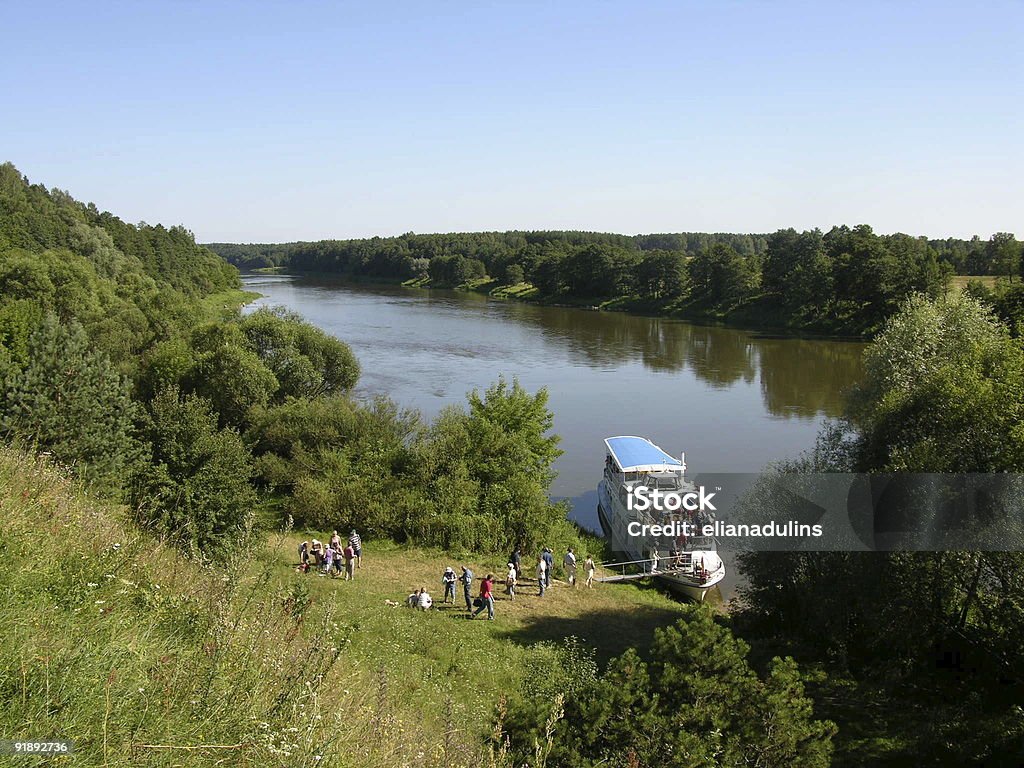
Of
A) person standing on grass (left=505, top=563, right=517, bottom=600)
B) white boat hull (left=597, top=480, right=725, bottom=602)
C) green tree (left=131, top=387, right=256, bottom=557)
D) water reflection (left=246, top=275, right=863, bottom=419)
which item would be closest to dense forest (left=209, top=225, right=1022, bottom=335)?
water reflection (left=246, top=275, right=863, bottom=419)

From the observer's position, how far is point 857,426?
24.3 m

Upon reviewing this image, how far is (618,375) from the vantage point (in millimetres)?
47469

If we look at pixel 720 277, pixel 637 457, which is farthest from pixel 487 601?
pixel 720 277

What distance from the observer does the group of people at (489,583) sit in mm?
16359

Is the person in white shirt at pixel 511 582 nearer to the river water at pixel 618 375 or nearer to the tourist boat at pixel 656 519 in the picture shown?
the tourist boat at pixel 656 519

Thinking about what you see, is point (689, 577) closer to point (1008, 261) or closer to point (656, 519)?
point (656, 519)

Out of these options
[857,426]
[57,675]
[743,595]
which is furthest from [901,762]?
[857,426]

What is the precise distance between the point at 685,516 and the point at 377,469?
32.3 ft

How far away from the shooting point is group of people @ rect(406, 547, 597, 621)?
16.4 meters

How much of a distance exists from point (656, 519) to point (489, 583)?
7572 mm

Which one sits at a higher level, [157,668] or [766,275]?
[766,275]

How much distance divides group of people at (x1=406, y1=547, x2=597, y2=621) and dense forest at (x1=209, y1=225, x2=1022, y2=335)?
48.6 metres

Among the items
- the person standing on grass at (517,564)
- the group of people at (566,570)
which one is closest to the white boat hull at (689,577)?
the group of people at (566,570)

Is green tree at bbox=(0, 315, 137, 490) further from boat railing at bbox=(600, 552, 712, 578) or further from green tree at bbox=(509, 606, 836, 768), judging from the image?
boat railing at bbox=(600, 552, 712, 578)
